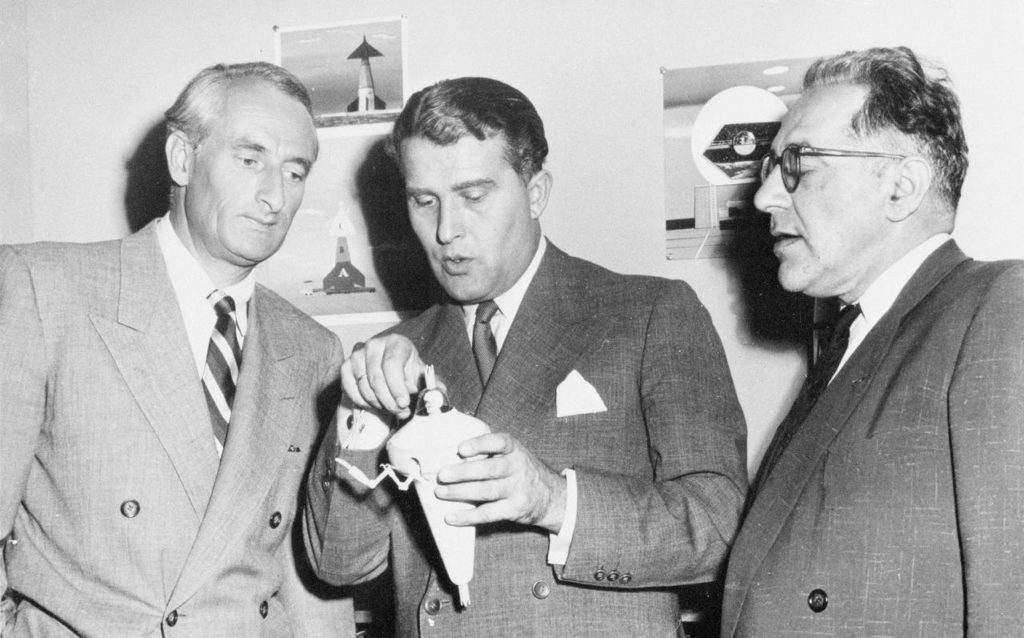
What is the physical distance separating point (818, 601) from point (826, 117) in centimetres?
98

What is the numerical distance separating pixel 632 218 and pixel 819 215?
1081mm

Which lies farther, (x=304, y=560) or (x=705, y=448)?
(x=304, y=560)

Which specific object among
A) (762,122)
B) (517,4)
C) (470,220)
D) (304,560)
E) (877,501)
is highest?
(517,4)

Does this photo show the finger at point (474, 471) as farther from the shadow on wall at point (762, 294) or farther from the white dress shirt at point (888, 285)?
the shadow on wall at point (762, 294)

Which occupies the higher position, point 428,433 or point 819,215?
point 819,215

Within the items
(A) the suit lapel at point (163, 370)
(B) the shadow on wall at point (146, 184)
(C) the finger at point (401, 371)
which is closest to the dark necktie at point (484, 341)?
(C) the finger at point (401, 371)

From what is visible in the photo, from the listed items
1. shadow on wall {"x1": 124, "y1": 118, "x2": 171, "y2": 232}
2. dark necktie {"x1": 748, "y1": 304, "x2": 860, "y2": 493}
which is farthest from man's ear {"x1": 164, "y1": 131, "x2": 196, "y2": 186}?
dark necktie {"x1": 748, "y1": 304, "x2": 860, "y2": 493}

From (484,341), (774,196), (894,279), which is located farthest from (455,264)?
(894,279)

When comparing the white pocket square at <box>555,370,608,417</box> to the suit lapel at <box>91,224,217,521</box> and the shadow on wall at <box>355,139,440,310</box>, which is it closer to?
the suit lapel at <box>91,224,217,521</box>

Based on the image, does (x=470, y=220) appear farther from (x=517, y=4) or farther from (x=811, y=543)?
(x=517, y=4)

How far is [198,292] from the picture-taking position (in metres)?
2.24

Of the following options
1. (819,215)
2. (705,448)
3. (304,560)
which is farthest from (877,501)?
(304,560)

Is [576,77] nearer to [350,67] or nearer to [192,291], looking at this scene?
[350,67]

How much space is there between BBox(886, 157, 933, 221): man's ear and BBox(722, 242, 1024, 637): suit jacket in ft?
0.36
